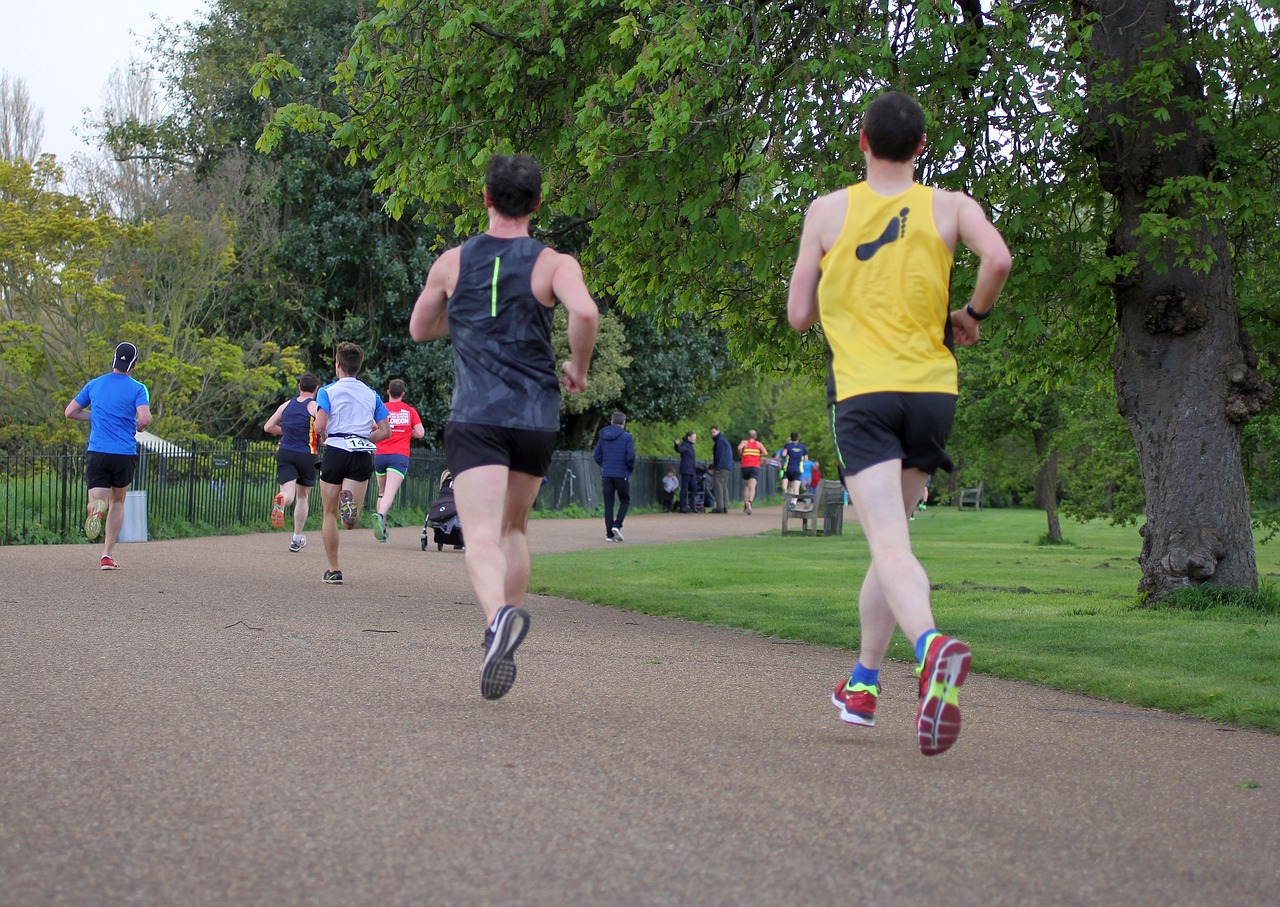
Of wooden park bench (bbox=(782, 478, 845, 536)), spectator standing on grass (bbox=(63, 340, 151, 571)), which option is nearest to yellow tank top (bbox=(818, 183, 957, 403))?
spectator standing on grass (bbox=(63, 340, 151, 571))

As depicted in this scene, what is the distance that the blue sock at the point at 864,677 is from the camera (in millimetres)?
4922

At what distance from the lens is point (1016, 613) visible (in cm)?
1009

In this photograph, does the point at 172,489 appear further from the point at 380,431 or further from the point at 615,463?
the point at 380,431

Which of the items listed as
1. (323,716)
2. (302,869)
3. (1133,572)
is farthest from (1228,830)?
(1133,572)

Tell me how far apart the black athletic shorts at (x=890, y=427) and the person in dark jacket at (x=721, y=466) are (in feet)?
93.0

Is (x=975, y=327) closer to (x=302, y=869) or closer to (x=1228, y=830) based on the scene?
(x=1228, y=830)

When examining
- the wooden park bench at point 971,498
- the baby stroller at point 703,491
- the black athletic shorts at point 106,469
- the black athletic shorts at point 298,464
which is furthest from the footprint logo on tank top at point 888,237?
the wooden park bench at point 971,498

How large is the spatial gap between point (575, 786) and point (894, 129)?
240 centimetres

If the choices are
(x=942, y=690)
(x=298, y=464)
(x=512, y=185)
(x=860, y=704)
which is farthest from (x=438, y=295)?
(x=298, y=464)

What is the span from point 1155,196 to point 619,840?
758 cm

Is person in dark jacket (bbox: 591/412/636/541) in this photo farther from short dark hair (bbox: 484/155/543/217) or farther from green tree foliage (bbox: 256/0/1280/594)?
short dark hair (bbox: 484/155/543/217)

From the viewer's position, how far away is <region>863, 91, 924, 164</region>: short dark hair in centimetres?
472

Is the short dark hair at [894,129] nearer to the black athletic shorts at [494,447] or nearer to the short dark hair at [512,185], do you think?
the short dark hair at [512,185]

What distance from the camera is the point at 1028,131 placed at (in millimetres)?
9047
